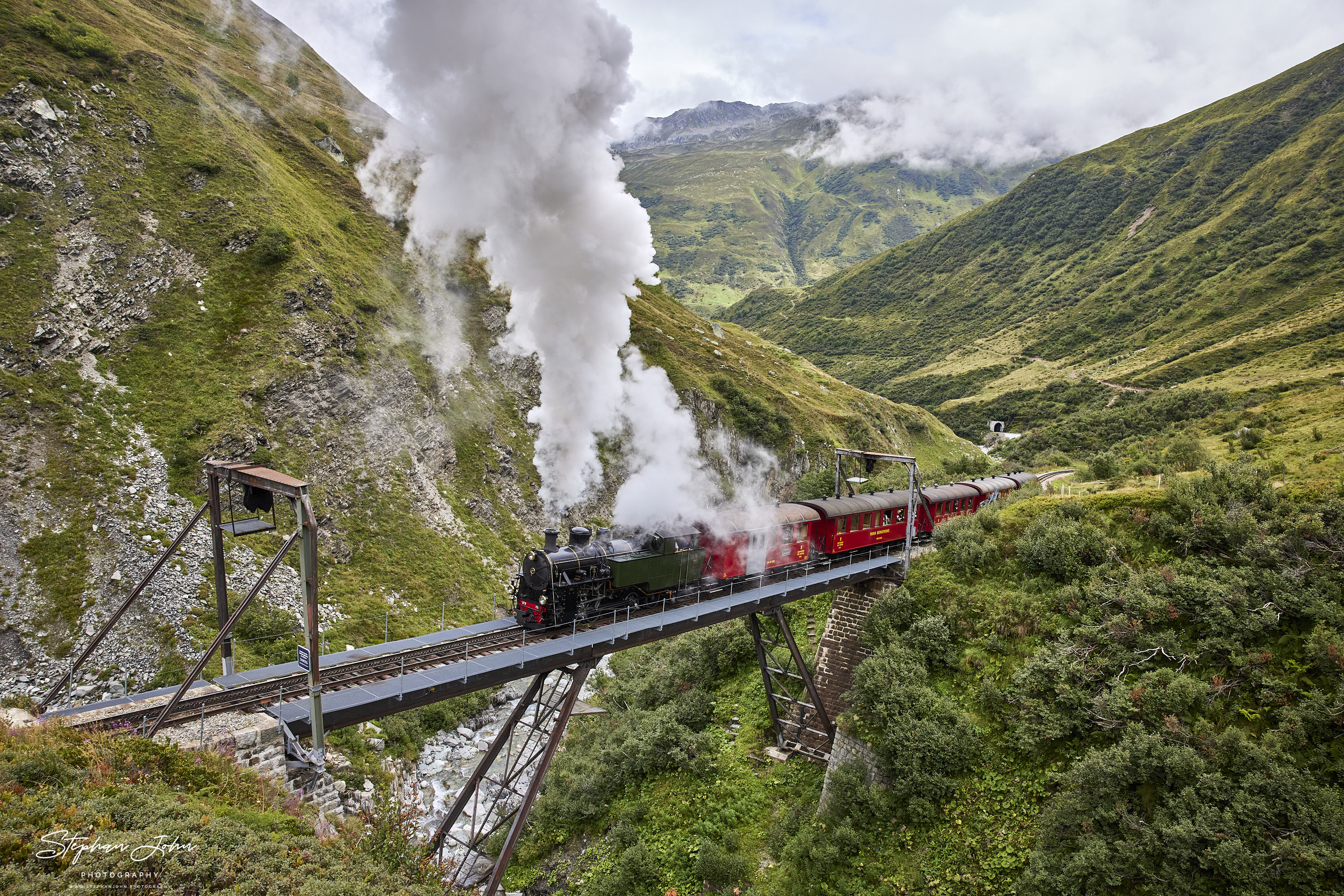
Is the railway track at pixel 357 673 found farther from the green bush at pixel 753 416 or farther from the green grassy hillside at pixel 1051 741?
the green bush at pixel 753 416

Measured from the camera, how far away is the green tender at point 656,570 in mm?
17734

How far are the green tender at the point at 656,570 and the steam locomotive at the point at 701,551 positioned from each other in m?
0.03

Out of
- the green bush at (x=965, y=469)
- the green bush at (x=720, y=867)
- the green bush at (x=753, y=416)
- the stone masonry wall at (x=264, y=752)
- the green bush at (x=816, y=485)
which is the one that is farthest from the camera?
the green bush at (x=753, y=416)

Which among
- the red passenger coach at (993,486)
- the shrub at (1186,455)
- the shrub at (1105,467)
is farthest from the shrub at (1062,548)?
the shrub at (1105,467)

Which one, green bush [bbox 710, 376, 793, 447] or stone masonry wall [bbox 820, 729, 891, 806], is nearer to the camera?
stone masonry wall [bbox 820, 729, 891, 806]

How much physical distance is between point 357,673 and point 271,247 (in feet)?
107

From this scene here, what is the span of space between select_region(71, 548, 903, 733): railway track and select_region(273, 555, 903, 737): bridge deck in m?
0.36

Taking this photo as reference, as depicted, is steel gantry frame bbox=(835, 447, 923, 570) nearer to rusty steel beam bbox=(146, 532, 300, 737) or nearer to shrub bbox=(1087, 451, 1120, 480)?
shrub bbox=(1087, 451, 1120, 480)

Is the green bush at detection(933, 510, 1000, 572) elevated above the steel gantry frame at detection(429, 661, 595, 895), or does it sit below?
above

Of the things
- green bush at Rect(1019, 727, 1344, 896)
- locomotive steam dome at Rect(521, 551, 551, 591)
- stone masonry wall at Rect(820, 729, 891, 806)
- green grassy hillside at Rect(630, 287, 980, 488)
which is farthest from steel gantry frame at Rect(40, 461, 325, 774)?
green grassy hillside at Rect(630, 287, 980, 488)

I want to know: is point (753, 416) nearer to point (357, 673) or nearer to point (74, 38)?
point (357, 673)

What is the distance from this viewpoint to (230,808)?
935 cm

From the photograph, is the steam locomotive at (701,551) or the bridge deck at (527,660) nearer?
the bridge deck at (527,660)

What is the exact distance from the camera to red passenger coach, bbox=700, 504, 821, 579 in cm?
2089
